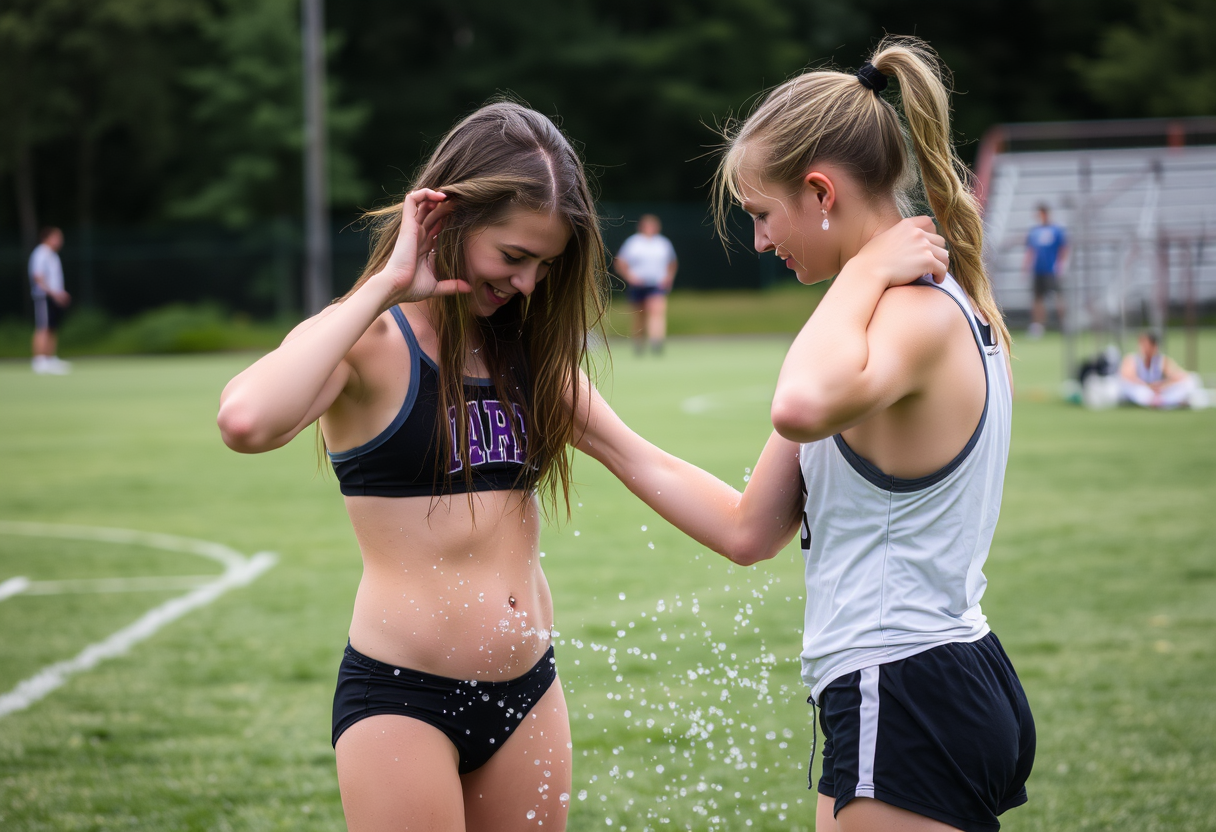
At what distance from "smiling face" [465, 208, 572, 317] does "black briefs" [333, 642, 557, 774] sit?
0.75 meters

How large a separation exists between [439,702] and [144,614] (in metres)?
4.89

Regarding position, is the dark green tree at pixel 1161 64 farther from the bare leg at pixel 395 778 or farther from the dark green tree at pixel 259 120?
the bare leg at pixel 395 778

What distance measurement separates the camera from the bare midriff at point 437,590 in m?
2.34

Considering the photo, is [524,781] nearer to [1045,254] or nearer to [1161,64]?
[1045,254]

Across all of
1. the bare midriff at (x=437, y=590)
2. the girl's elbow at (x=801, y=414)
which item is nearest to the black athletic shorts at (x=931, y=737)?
the girl's elbow at (x=801, y=414)

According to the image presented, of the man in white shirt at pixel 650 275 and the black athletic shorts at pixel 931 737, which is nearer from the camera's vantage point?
the black athletic shorts at pixel 931 737

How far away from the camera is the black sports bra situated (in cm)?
233

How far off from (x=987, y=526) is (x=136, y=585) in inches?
249

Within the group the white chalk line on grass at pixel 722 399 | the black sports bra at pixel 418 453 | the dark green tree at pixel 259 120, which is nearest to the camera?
the black sports bra at pixel 418 453

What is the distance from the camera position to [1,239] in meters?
32.2

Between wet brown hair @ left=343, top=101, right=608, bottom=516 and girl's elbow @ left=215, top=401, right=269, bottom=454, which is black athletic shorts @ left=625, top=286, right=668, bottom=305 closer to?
wet brown hair @ left=343, top=101, right=608, bottom=516

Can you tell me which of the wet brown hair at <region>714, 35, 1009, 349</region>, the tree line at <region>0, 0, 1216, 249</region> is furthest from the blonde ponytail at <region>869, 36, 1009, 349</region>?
the tree line at <region>0, 0, 1216, 249</region>

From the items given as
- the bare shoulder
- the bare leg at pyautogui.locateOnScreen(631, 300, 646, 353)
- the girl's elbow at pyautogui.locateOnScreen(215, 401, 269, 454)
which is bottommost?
the bare leg at pyautogui.locateOnScreen(631, 300, 646, 353)

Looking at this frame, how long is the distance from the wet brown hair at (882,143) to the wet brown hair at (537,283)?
42 centimetres
